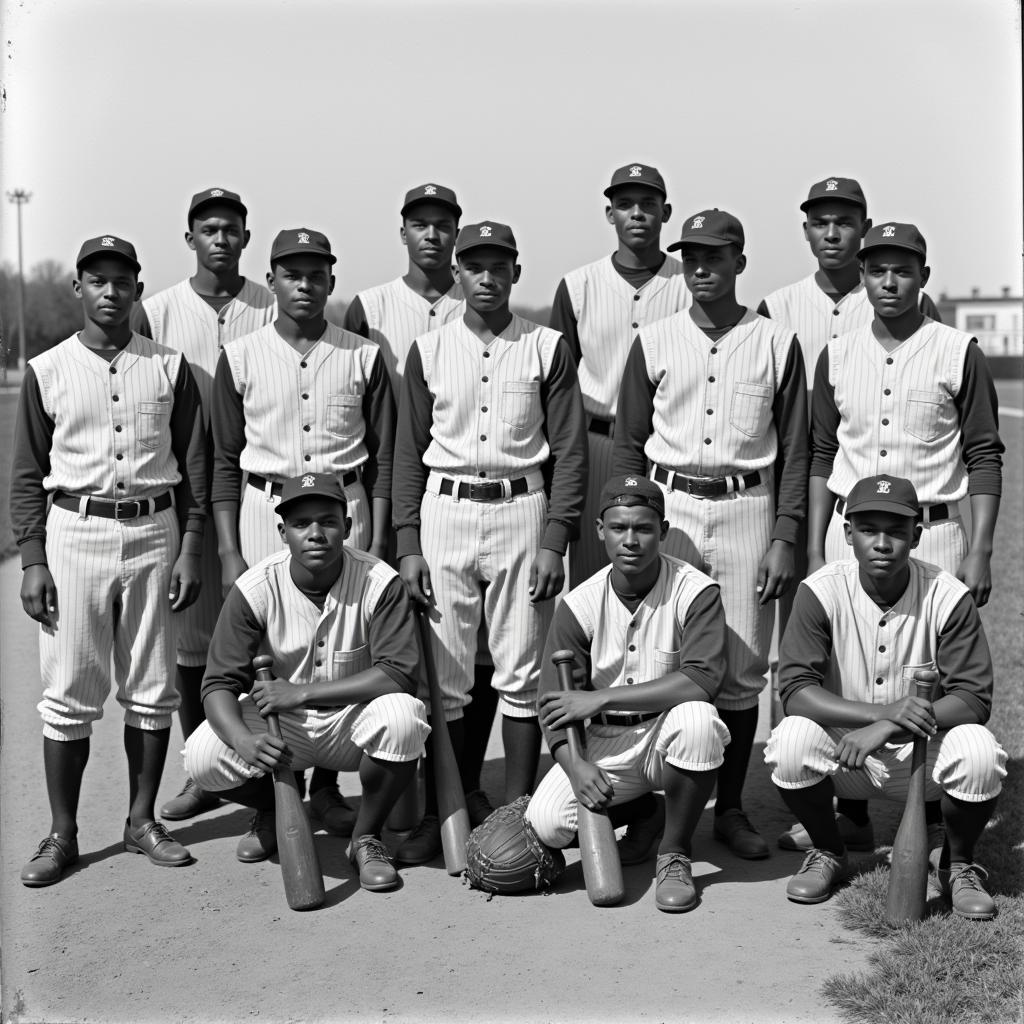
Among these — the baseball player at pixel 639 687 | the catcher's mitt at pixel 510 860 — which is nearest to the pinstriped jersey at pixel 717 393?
the baseball player at pixel 639 687

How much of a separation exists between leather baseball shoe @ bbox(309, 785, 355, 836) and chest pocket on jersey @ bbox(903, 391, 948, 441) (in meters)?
2.88

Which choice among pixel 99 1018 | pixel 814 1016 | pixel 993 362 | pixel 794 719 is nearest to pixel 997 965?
pixel 814 1016

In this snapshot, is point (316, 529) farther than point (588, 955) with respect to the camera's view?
Yes

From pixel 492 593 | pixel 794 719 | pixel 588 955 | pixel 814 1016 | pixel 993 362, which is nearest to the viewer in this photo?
pixel 814 1016

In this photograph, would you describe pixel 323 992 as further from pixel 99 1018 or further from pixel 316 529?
pixel 316 529

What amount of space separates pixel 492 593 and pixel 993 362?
49.9 metres

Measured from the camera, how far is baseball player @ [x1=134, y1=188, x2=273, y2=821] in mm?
5832

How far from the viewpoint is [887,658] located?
15.9ft

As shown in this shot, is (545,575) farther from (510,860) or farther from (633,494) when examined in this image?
(510,860)

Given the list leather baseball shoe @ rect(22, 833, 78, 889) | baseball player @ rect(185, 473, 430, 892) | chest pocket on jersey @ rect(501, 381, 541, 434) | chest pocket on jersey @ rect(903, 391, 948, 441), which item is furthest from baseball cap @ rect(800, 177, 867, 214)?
leather baseball shoe @ rect(22, 833, 78, 889)

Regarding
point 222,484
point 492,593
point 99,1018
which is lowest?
point 99,1018

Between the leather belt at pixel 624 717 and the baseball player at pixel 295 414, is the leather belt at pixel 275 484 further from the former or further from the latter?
the leather belt at pixel 624 717

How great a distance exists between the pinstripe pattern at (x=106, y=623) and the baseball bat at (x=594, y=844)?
168 centimetres

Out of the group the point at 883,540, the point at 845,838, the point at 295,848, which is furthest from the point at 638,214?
the point at 295,848
